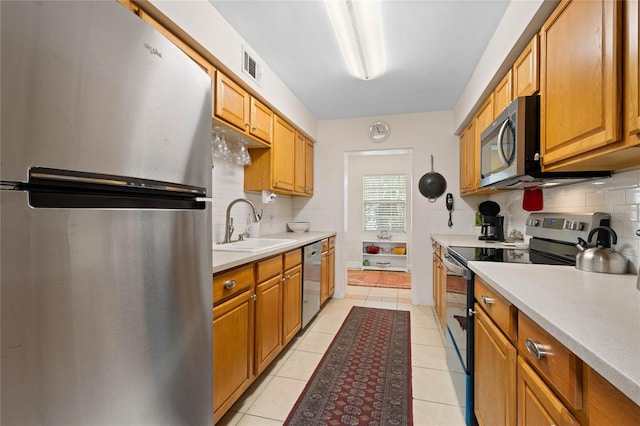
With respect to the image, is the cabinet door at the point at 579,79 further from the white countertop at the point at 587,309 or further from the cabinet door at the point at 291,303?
the cabinet door at the point at 291,303

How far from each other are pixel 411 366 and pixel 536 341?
156 centimetres

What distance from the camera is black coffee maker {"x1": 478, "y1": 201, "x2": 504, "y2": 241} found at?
113 inches

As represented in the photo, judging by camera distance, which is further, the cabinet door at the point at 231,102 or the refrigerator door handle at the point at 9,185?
the cabinet door at the point at 231,102

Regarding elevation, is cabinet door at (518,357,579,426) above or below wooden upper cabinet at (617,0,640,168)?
below

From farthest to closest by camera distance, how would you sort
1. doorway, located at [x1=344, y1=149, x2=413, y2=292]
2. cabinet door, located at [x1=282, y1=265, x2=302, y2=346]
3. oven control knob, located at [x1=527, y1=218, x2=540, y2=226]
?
doorway, located at [x1=344, y1=149, x2=413, y2=292] < cabinet door, located at [x1=282, y1=265, x2=302, y2=346] < oven control knob, located at [x1=527, y1=218, x2=540, y2=226]

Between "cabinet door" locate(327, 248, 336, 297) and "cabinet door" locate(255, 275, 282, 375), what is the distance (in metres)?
1.54

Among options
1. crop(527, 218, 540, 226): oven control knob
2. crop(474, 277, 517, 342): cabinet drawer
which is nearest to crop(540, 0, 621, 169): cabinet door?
crop(474, 277, 517, 342): cabinet drawer

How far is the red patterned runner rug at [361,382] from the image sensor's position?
1.68 metres

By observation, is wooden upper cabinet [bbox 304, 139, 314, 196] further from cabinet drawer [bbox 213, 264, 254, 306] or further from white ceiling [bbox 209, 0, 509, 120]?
cabinet drawer [bbox 213, 264, 254, 306]

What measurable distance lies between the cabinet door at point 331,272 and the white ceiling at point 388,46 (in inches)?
73.4

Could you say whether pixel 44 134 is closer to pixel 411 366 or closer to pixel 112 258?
pixel 112 258

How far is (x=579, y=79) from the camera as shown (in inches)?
47.0

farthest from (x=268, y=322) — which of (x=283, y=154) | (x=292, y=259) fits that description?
(x=283, y=154)

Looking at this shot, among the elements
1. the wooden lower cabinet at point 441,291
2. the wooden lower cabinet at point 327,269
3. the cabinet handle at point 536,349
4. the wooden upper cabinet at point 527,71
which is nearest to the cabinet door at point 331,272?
the wooden lower cabinet at point 327,269
